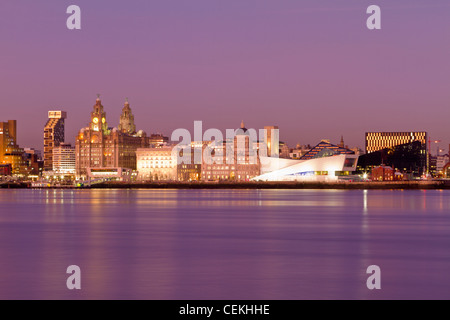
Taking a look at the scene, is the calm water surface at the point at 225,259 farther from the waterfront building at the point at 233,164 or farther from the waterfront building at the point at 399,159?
the waterfront building at the point at 233,164

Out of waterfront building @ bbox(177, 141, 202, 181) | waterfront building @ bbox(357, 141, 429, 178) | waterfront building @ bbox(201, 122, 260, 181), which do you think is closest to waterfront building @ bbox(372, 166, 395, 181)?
waterfront building @ bbox(357, 141, 429, 178)

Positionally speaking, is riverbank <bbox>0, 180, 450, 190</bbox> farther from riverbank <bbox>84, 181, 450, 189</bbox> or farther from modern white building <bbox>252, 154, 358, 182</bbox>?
modern white building <bbox>252, 154, 358, 182</bbox>

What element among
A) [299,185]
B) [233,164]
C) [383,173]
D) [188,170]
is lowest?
[299,185]

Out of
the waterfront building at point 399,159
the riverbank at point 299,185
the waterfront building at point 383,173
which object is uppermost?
the waterfront building at point 399,159

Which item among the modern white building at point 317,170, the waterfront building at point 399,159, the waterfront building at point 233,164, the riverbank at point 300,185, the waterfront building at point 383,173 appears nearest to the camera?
the riverbank at point 300,185

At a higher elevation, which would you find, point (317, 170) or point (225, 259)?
point (317, 170)

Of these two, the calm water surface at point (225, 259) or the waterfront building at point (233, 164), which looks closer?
the calm water surface at point (225, 259)

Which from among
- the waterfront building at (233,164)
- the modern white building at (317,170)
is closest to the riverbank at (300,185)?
the modern white building at (317,170)

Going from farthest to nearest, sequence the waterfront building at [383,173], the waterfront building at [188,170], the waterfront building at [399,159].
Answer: the waterfront building at [188,170], the waterfront building at [399,159], the waterfront building at [383,173]

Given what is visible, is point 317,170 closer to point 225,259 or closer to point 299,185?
point 299,185

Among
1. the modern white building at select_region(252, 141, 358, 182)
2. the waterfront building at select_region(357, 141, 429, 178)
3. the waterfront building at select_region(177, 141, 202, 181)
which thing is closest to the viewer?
the modern white building at select_region(252, 141, 358, 182)

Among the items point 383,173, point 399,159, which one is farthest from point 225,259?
point 399,159
